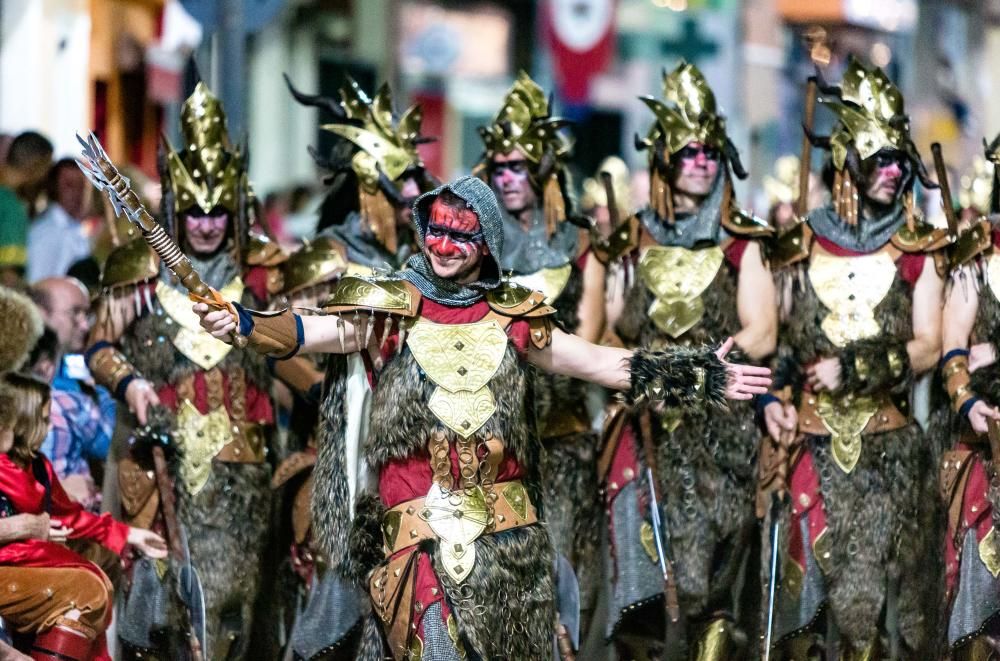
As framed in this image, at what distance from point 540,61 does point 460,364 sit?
79.9 feet

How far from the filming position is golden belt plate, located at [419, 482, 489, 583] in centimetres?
645

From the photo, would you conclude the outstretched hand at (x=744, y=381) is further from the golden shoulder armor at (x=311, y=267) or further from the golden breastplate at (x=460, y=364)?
the golden shoulder armor at (x=311, y=267)

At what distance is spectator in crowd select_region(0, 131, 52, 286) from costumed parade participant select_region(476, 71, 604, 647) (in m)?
A: 2.53

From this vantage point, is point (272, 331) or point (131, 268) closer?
point (272, 331)

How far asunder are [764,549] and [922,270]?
4.17 ft

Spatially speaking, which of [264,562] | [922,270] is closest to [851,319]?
[922,270]

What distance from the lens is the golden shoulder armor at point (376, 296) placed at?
6555 millimetres

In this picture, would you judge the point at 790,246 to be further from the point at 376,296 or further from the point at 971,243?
the point at 376,296

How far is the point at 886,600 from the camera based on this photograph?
819cm

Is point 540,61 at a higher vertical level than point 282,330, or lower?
higher

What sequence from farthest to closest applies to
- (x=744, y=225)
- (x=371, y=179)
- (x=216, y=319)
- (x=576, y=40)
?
1. (x=576, y=40)
2. (x=371, y=179)
3. (x=744, y=225)
4. (x=216, y=319)

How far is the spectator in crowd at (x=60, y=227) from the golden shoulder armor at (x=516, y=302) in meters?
4.72

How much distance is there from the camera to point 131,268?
841 centimetres

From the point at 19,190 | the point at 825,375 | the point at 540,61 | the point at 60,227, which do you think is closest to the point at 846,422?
the point at 825,375
